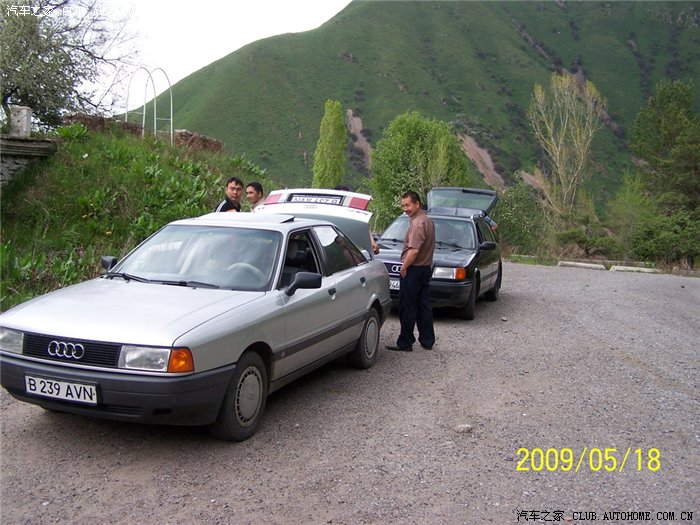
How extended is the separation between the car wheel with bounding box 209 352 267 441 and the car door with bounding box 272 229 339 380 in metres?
0.24

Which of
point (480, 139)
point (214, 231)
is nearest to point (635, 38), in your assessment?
point (480, 139)

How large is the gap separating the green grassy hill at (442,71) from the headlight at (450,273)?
57.2 meters

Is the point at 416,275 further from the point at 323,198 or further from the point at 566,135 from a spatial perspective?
the point at 566,135

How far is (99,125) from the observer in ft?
58.2

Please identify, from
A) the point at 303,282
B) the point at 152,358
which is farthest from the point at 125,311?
the point at 303,282

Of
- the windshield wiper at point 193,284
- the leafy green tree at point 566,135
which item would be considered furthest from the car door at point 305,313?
the leafy green tree at point 566,135

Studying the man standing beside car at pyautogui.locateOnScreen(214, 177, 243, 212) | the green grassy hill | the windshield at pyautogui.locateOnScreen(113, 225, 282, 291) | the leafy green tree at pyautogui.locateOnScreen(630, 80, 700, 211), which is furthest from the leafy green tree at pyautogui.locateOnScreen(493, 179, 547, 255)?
the green grassy hill

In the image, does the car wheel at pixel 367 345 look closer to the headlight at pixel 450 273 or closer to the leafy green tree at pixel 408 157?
the headlight at pixel 450 273

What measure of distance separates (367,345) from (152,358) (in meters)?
3.32

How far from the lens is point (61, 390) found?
441 cm

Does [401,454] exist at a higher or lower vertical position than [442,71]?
lower

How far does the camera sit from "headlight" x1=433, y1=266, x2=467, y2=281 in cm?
1014

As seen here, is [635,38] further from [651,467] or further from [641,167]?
[651,467]

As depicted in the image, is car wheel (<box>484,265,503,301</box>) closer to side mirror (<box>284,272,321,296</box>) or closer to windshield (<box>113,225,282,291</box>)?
windshield (<box>113,225,282,291</box>)
